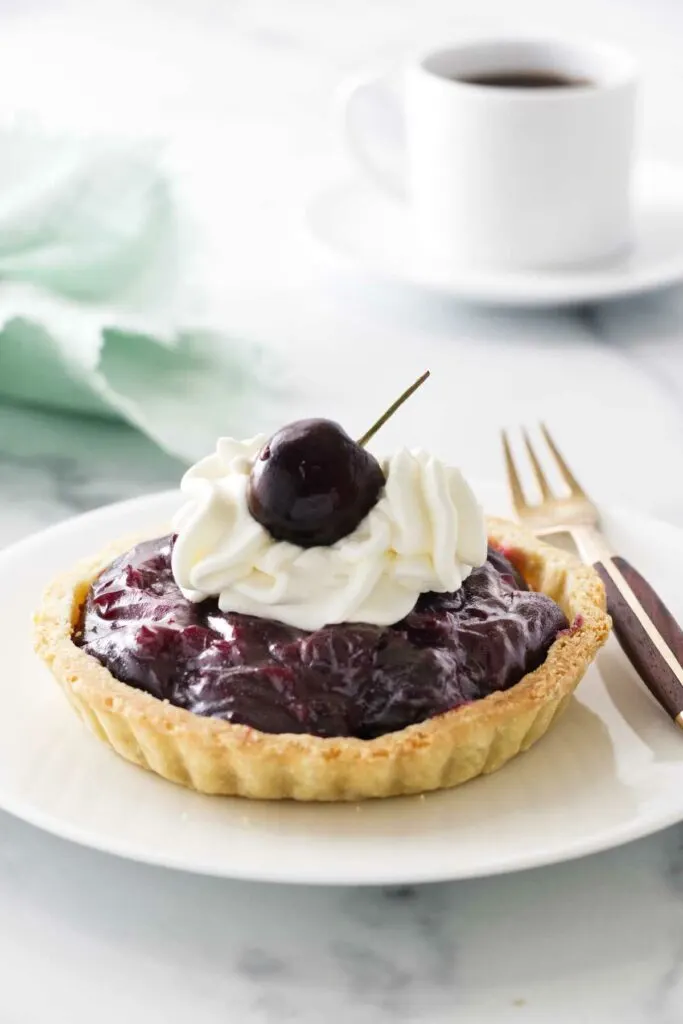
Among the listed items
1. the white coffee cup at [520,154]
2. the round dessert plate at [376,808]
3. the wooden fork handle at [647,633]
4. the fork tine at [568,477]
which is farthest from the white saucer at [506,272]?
the round dessert plate at [376,808]

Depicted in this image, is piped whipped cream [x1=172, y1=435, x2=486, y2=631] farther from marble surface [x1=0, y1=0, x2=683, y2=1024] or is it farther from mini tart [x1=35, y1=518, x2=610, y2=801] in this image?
marble surface [x1=0, y1=0, x2=683, y2=1024]

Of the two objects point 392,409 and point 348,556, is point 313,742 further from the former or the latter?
point 392,409

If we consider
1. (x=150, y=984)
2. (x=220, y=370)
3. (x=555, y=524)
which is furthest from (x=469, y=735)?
(x=220, y=370)

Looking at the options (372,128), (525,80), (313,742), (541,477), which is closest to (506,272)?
(525,80)

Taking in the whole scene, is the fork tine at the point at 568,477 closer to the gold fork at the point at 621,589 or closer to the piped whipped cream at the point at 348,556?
the gold fork at the point at 621,589

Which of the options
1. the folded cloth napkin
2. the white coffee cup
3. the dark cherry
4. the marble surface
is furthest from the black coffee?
the dark cherry

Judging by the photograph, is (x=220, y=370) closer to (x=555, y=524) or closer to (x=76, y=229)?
(x=76, y=229)
